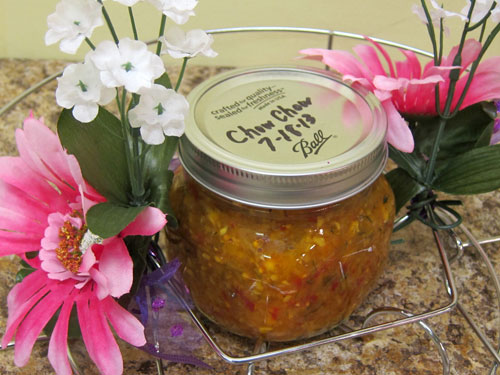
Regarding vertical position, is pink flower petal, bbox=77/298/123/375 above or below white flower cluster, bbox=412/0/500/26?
below

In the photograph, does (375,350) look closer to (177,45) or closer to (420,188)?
(420,188)

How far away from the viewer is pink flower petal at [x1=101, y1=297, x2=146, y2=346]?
455 mm

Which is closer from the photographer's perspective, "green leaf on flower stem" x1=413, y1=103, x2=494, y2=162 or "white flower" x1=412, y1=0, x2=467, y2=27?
"white flower" x1=412, y1=0, x2=467, y2=27

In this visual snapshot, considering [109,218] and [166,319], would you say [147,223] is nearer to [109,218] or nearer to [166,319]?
[109,218]

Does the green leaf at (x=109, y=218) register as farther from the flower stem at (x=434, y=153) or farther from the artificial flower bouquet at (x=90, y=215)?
the flower stem at (x=434, y=153)

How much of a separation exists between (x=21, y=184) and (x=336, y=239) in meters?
0.25

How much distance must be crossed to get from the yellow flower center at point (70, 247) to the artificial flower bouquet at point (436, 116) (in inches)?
10.3

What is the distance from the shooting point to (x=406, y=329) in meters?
0.58

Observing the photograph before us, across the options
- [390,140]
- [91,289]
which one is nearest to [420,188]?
[390,140]

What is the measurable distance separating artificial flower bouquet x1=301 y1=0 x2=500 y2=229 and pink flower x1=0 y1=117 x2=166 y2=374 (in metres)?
0.24

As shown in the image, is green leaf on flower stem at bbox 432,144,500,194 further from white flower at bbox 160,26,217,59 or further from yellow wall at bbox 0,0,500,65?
yellow wall at bbox 0,0,500,65

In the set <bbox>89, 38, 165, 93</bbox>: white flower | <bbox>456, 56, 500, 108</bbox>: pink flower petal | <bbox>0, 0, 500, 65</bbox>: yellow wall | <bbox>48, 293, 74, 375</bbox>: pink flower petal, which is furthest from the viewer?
<bbox>0, 0, 500, 65</bbox>: yellow wall

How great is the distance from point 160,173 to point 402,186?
23cm

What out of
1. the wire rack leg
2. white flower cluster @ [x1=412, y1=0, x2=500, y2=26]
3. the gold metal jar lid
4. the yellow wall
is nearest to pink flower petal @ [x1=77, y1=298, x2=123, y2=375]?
the gold metal jar lid
